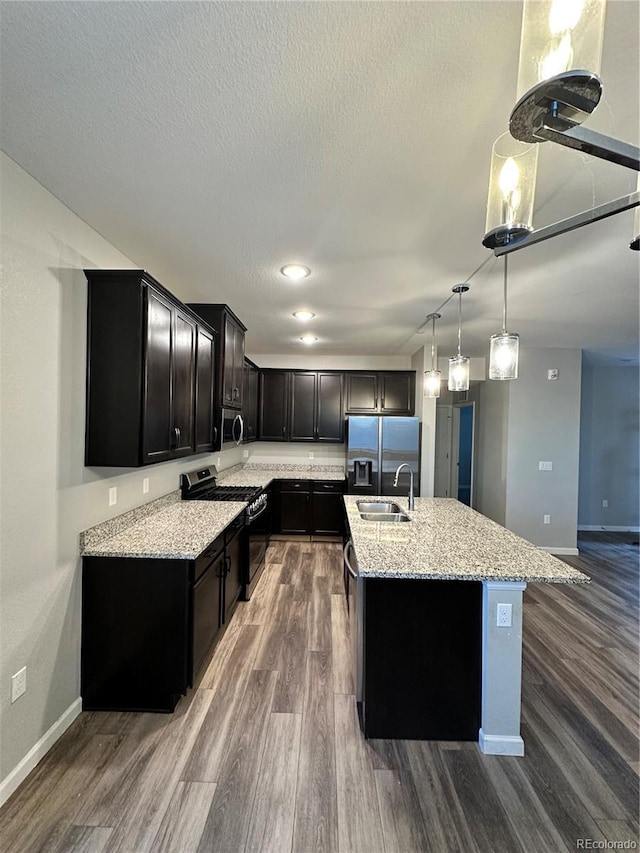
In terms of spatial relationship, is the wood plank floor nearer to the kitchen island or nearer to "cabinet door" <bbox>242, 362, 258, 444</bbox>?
the kitchen island

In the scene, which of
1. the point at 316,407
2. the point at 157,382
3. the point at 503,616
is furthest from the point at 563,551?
the point at 157,382

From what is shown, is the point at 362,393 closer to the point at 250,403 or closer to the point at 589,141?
the point at 250,403

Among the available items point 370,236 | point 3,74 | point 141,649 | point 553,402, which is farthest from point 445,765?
point 553,402

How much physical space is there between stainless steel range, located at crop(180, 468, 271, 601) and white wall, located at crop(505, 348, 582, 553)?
127 inches

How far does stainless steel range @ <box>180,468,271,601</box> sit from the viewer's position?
10.7ft

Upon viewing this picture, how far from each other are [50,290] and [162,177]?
74cm

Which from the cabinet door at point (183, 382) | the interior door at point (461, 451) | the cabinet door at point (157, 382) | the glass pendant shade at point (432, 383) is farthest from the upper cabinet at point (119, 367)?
the interior door at point (461, 451)

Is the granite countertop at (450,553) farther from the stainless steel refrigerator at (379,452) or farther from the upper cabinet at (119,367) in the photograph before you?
the stainless steel refrigerator at (379,452)

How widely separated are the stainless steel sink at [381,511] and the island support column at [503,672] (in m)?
1.03

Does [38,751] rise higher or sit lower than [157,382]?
lower

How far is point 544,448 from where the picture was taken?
4.82 m

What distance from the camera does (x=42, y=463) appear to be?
1717 millimetres

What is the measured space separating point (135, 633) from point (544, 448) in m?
4.88

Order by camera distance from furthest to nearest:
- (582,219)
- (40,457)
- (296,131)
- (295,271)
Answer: (295,271), (40,457), (296,131), (582,219)
